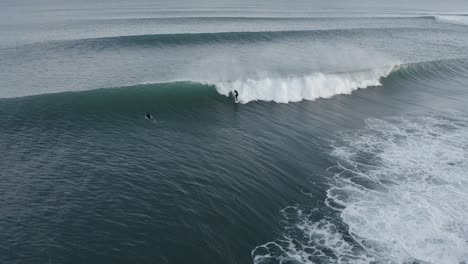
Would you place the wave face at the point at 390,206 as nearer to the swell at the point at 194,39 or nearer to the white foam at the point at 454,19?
the swell at the point at 194,39

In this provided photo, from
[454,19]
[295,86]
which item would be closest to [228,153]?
[295,86]

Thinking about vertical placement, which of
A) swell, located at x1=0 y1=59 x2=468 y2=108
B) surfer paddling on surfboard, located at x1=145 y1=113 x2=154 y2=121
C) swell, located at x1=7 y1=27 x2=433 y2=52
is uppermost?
swell, located at x1=7 y1=27 x2=433 y2=52

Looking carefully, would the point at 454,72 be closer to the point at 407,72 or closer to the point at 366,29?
the point at 407,72

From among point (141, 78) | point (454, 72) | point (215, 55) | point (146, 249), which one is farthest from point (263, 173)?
point (454, 72)

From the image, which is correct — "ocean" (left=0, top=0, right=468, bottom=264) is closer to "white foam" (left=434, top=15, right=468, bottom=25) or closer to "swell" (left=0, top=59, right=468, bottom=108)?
"swell" (left=0, top=59, right=468, bottom=108)

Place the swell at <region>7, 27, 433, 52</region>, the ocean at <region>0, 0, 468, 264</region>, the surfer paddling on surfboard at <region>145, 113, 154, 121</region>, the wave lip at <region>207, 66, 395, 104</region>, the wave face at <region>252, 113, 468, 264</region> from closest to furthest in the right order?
the wave face at <region>252, 113, 468, 264</region> < the ocean at <region>0, 0, 468, 264</region> < the surfer paddling on surfboard at <region>145, 113, 154, 121</region> < the wave lip at <region>207, 66, 395, 104</region> < the swell at <region>7, 27, 433, 52</region>

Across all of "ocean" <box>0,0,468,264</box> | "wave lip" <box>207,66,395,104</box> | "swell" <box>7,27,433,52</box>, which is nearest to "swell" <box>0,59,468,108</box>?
"wave lip" <box>207,66,395,104</box>
